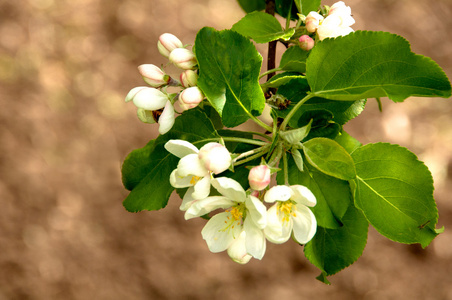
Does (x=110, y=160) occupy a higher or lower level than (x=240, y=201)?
lower

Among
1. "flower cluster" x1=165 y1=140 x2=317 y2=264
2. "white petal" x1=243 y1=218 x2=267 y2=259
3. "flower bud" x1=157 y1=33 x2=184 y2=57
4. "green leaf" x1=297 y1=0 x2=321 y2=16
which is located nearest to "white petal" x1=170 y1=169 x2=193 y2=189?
"flower cluster" x1=165 y1=140 x2=317 y2=264

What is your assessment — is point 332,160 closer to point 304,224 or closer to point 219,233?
point 304,224

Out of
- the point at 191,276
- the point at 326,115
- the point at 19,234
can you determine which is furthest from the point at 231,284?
the point at 326,115

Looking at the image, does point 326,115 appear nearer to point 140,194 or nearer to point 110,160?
point 140,194

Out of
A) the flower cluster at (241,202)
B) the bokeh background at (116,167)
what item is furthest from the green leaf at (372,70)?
the bokeh background at (116,167)

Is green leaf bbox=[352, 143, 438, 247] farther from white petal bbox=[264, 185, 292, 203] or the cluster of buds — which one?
the cluster of buds

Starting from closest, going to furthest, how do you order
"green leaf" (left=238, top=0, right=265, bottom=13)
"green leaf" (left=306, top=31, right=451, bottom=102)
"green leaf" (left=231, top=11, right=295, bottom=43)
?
"green leaf" (left=306, top=31, right=451, bottom=102), "green leaf" (left=231, top=11, right=295, bottom=43), "green leaf" (left=238, top=0, right=265, bottom=13)

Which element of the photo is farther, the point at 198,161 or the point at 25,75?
the point at 25,75
